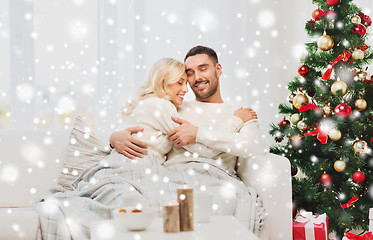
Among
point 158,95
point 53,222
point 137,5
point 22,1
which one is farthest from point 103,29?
point 53,222

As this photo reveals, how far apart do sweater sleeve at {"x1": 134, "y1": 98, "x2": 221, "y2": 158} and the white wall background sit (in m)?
0.90

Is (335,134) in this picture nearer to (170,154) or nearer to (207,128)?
(207,128)

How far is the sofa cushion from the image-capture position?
7.55ft

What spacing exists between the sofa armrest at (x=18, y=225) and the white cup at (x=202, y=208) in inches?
28.4

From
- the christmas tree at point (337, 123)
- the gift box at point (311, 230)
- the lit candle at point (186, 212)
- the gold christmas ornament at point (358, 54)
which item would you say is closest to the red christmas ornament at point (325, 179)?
the christmas tree at point (337, 123)

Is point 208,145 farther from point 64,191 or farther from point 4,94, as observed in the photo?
point 4,94

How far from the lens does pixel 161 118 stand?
2.23m

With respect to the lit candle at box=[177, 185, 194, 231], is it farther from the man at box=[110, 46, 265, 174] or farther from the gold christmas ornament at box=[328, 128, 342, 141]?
the gold christmas ornament at box=[328, 128, 342, 141]

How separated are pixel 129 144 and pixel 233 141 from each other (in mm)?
515

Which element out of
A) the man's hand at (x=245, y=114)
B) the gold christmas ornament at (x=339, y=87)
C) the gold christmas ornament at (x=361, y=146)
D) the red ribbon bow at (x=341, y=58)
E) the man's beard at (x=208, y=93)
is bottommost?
the gold christmas ornament at (x=361, y=146)

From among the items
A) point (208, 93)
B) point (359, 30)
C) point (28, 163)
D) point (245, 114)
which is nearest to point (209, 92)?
point (208, 93)

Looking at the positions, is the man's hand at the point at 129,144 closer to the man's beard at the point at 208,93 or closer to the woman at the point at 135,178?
the woman at the point at 135,178

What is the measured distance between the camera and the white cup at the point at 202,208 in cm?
143

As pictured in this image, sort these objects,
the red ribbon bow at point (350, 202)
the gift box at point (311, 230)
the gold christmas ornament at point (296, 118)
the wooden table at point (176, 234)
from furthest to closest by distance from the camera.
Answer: the gold christmas ornament at point (296, 118) < the red ribbon bow at point (350, 202) < the gift box at point (311, 230) < the wooden table at point (176, 234)
